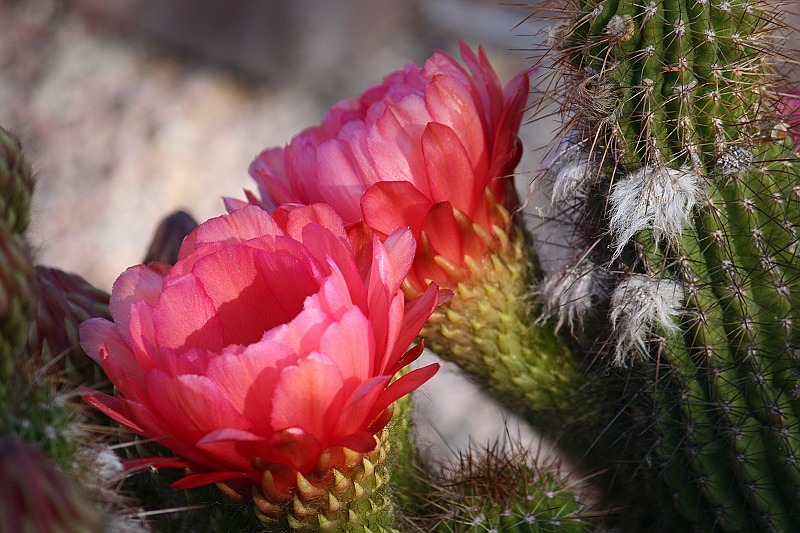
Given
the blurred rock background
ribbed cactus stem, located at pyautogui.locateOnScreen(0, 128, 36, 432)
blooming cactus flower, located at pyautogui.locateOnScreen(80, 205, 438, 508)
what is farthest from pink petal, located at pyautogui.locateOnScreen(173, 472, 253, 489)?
the blurred rock background

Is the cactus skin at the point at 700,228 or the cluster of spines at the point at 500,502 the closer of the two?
the cactus skin at the point at 700,228

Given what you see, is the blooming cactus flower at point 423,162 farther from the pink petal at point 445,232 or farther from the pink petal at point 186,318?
the pink petal at point 186,318

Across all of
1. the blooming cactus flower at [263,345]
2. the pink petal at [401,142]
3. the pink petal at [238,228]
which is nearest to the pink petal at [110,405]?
the blooming cactus flower at [263,345]

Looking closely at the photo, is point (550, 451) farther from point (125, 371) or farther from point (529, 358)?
point (125, 371)

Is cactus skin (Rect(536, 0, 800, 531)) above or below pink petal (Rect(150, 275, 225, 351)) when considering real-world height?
above

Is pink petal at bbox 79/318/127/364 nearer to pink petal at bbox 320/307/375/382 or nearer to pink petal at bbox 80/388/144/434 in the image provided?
pink petal at bbox 80/388/144/434

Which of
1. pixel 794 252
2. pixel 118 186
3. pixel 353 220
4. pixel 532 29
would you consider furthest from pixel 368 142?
pixel 118 186

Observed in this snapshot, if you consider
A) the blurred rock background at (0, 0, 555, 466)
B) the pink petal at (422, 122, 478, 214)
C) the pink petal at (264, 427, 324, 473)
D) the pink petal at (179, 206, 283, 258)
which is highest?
the blurred rock background at (0, 0, 555, 466)
